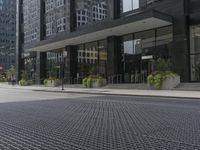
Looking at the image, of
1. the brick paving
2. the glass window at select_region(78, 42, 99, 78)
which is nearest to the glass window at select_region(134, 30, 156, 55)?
the glass window at select_region(78, 42, 99, 78)

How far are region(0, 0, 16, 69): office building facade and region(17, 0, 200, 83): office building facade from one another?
72379 millimetres

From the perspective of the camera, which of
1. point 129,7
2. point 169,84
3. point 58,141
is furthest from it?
point 129,7

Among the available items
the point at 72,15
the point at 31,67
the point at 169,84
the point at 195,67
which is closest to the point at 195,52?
the point at 195,67

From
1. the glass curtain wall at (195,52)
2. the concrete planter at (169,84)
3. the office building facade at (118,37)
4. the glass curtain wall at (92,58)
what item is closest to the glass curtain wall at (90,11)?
the office building facade at (118,37)

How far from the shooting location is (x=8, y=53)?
13300 cm

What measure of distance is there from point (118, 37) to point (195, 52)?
11.2 m

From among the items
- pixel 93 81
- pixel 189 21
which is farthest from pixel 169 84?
pixel 93 81

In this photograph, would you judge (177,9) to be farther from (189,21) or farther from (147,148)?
(147,148)

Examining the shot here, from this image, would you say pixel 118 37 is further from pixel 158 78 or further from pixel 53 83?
pixel 158 78

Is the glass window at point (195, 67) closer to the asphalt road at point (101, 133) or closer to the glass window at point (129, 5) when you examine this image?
the glass window at point (129, 5)

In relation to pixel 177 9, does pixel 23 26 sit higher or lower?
higher

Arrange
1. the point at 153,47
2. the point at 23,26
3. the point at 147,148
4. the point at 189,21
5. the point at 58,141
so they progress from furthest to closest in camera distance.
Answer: the point at 23,26
the point at 153,47
the point at 189,21
the point at 58,141
the point at 147,148

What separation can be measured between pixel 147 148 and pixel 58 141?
1.89 meters

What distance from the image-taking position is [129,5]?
39.9m
